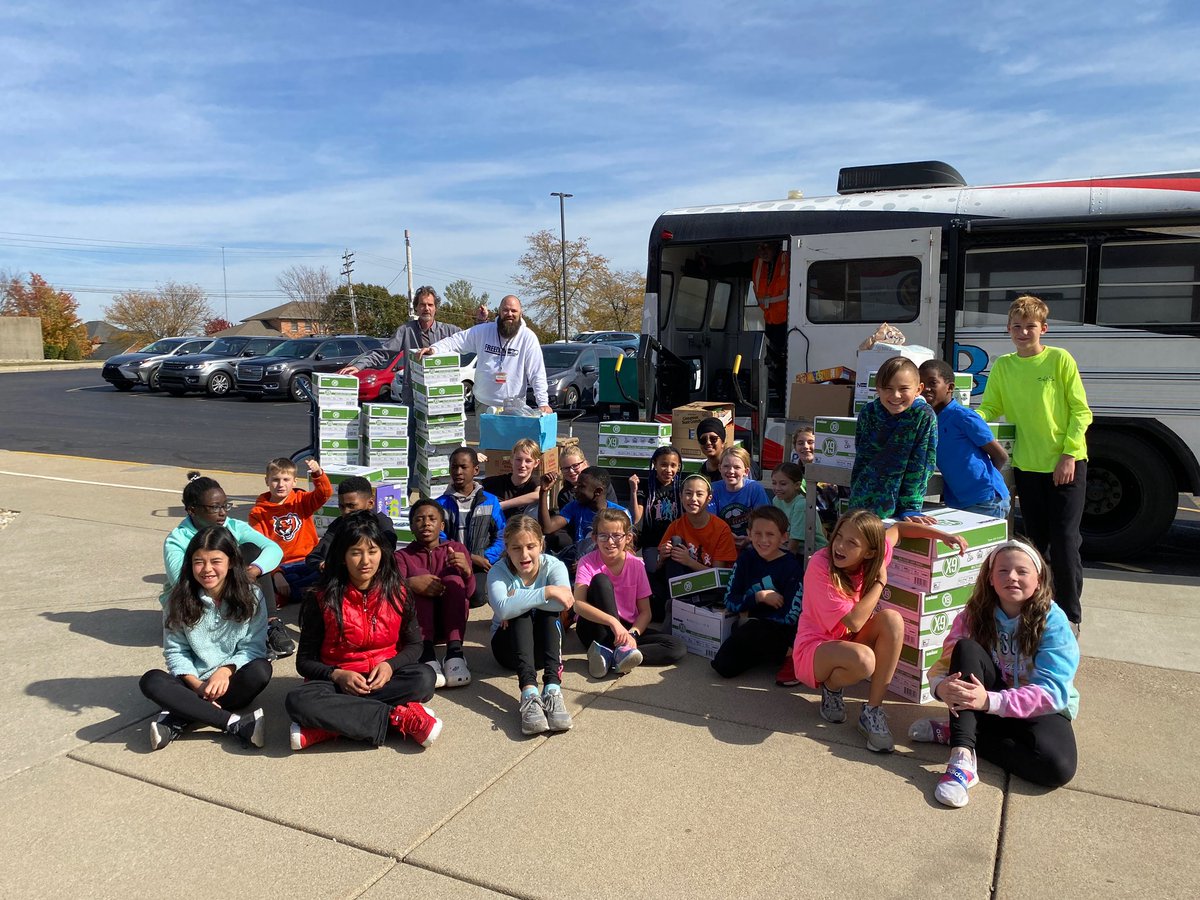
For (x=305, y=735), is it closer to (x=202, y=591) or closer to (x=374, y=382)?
(x=202, y=591)

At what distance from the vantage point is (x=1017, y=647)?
3619mm

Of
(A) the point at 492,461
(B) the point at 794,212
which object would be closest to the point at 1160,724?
(A) the point at 492,461

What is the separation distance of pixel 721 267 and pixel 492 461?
4.62m

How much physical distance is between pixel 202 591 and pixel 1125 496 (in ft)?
22.7

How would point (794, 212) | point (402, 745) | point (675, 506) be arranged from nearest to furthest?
point (402, 745) → point (675, 506) → point (794, 212)

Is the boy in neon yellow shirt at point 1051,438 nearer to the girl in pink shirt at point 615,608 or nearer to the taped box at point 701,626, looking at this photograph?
the taped box at point 701,626

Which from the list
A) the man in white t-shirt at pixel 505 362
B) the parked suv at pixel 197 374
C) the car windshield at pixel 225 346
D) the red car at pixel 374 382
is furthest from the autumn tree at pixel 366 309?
the man in white t-shirt at pixel 505 362

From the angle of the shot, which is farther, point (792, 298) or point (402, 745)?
point (792, 298)

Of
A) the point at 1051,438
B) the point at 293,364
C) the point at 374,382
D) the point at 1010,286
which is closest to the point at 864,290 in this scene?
the point at 1010,286

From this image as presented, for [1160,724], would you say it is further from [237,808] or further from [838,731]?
[237,808]

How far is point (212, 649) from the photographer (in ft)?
13.6

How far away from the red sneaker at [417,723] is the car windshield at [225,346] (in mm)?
24993

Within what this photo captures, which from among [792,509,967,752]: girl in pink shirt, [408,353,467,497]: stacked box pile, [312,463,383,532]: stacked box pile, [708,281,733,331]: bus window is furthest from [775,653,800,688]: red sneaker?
[708,281,733,331]: bus window

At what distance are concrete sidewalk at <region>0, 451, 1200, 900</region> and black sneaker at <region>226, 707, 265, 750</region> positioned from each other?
0.23 feet
